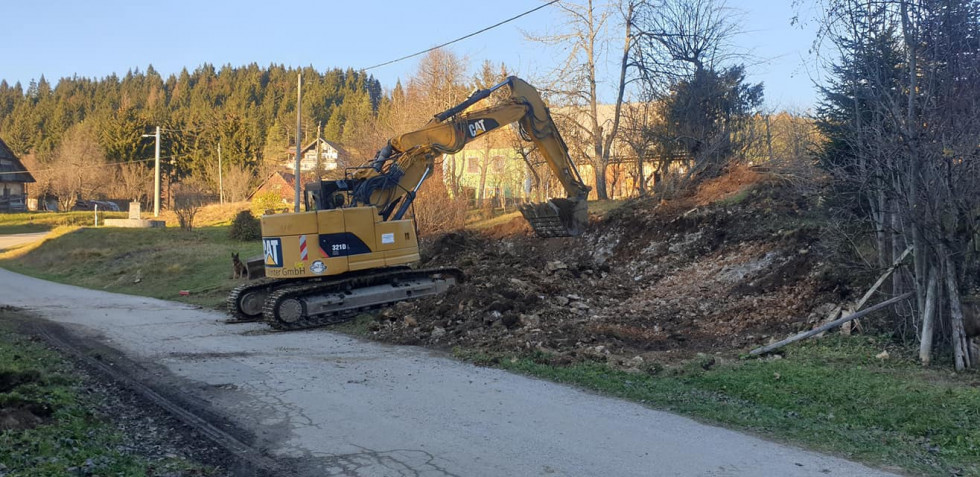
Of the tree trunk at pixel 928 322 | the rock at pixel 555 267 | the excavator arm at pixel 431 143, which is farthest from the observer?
the rock at pixel 555 267

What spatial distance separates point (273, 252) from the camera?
15.2 m

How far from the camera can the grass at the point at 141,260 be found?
25.0 meters

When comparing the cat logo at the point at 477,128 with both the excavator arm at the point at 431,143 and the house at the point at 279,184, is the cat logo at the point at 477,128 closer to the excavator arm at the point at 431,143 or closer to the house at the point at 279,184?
the excavator arm at the point at 431,143

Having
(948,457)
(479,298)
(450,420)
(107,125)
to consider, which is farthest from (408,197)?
(107,125)

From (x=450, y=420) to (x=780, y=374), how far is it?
416 centimetres

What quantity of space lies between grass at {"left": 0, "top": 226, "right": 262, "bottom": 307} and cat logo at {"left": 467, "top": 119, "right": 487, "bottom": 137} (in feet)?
27.5

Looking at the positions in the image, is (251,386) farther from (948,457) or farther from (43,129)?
(43,129)

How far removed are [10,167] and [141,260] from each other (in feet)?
183

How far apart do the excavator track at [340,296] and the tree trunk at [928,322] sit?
31.9ft

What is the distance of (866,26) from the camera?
9.95 m

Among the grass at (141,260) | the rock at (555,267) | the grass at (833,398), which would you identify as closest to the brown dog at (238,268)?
the grass at (141,260)

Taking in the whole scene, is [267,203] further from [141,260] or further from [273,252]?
[273,252]

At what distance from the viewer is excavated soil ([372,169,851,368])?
38.3 ft

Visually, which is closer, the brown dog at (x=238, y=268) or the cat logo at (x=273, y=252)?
the cat logo at (x=273, y=252)
